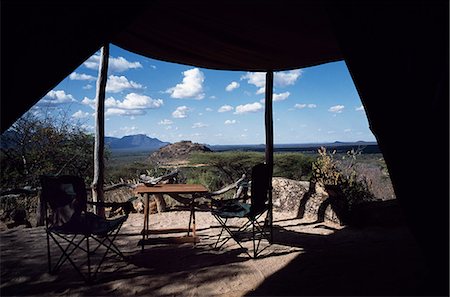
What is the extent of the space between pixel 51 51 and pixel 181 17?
1571 millimetres

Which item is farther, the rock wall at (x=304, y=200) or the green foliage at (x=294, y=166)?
the green foliage at (x=294, y=166)

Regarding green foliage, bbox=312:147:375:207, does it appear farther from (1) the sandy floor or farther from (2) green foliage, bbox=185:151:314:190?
(2) green foliage, bbox=185:151:314:190

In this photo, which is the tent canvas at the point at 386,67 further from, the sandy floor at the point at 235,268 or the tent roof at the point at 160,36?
the sandy floor at the point at 235,268

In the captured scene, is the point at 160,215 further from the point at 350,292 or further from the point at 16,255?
the point at 350,292

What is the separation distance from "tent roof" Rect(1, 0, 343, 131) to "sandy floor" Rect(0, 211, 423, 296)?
175 cm

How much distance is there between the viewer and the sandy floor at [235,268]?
2459 millimetres

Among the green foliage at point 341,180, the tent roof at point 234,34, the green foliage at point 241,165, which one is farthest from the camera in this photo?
the green foliage at point 241,165

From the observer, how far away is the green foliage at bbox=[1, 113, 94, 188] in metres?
7.55

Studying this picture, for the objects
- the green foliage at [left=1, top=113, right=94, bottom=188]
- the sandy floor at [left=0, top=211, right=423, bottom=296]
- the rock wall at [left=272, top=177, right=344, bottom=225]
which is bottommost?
the sandy floor at [left=0, top=211, right=423, bottom=296]

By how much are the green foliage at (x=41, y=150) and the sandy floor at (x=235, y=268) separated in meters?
3.98

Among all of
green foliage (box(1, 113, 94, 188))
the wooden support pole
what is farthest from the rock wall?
green foliage (box(1, 113, 94, 188))

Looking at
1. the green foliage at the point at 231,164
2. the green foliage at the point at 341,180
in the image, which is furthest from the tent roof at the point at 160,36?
the green foliage at the point at 231,164

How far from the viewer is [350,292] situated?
7.50ft

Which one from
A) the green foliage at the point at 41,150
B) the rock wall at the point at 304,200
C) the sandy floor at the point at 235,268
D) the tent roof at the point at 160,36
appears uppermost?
the tent roof at the point at 160,36
